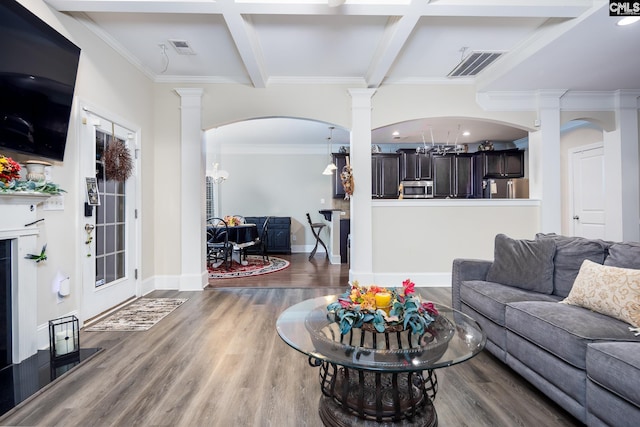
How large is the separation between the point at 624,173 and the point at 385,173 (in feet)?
12.7

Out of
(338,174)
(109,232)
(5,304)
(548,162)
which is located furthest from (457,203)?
(5,304)

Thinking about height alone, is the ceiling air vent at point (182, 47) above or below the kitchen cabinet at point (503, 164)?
above

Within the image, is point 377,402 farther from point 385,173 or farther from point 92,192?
point 385,173

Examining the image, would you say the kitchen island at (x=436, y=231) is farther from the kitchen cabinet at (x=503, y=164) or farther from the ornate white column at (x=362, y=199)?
the kitchen cabinet at (x=503, y=164)

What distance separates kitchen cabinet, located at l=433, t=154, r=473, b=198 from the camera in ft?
23.5

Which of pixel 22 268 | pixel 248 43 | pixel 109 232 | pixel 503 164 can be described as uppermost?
pixel 248 43

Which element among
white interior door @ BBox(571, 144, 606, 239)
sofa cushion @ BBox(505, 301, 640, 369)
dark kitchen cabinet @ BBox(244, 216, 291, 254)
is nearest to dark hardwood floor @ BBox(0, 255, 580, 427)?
sofa cushion @ BBox(505, 301, 640, 369)

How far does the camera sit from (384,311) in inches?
60.2

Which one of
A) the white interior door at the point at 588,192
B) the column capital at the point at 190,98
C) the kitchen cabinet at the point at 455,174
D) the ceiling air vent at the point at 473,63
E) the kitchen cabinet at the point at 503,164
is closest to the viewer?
the ceiling air vent at the point at 473,63

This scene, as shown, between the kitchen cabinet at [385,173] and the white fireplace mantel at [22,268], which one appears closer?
the white fireplace mantel at [22,268]

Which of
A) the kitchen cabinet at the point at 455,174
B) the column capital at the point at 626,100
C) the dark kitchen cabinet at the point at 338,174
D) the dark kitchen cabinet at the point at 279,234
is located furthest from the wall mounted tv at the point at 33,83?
the kitchen cabinet at the point at 455,174

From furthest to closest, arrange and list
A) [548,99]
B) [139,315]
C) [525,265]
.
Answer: [548,99], [139,315], [525,265]

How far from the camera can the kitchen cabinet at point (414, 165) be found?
707cm

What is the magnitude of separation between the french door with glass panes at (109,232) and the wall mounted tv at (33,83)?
0.53 meters
